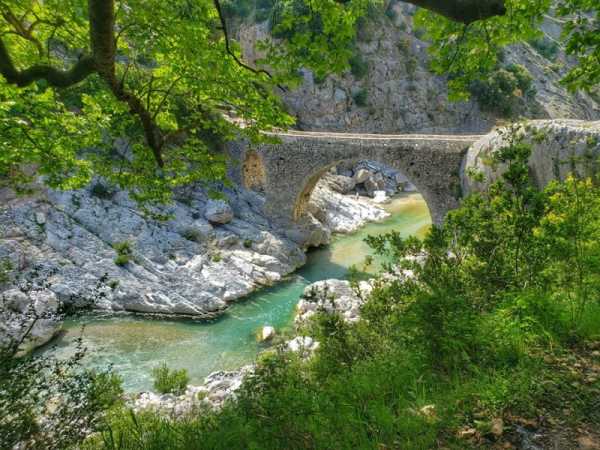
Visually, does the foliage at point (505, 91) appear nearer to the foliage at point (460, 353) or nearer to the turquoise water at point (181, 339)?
the turquoise water at point (181, 339)

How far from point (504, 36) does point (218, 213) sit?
15.9m

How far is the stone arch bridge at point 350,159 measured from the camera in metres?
15.9

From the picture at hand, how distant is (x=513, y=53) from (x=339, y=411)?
1905 inches

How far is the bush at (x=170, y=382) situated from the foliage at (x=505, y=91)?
3443 cm

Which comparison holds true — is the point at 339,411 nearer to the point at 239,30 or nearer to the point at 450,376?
the point at 450,376

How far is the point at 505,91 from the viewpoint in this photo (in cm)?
3259

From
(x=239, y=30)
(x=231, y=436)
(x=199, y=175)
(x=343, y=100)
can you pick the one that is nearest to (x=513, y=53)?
(x=343, y=100)

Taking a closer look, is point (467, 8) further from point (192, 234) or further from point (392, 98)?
point (392, 98)

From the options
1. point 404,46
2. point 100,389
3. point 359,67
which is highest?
point 404,46

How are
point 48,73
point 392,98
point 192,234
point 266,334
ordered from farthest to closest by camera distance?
1. point 392,98
2. point 192,234
3. point 266,334
4. point 48,73

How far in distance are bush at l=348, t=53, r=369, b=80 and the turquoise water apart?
26594 millimetres

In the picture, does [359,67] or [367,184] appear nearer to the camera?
[367,184]

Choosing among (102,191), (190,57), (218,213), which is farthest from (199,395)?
(102,191)

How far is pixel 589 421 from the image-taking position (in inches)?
95.2
